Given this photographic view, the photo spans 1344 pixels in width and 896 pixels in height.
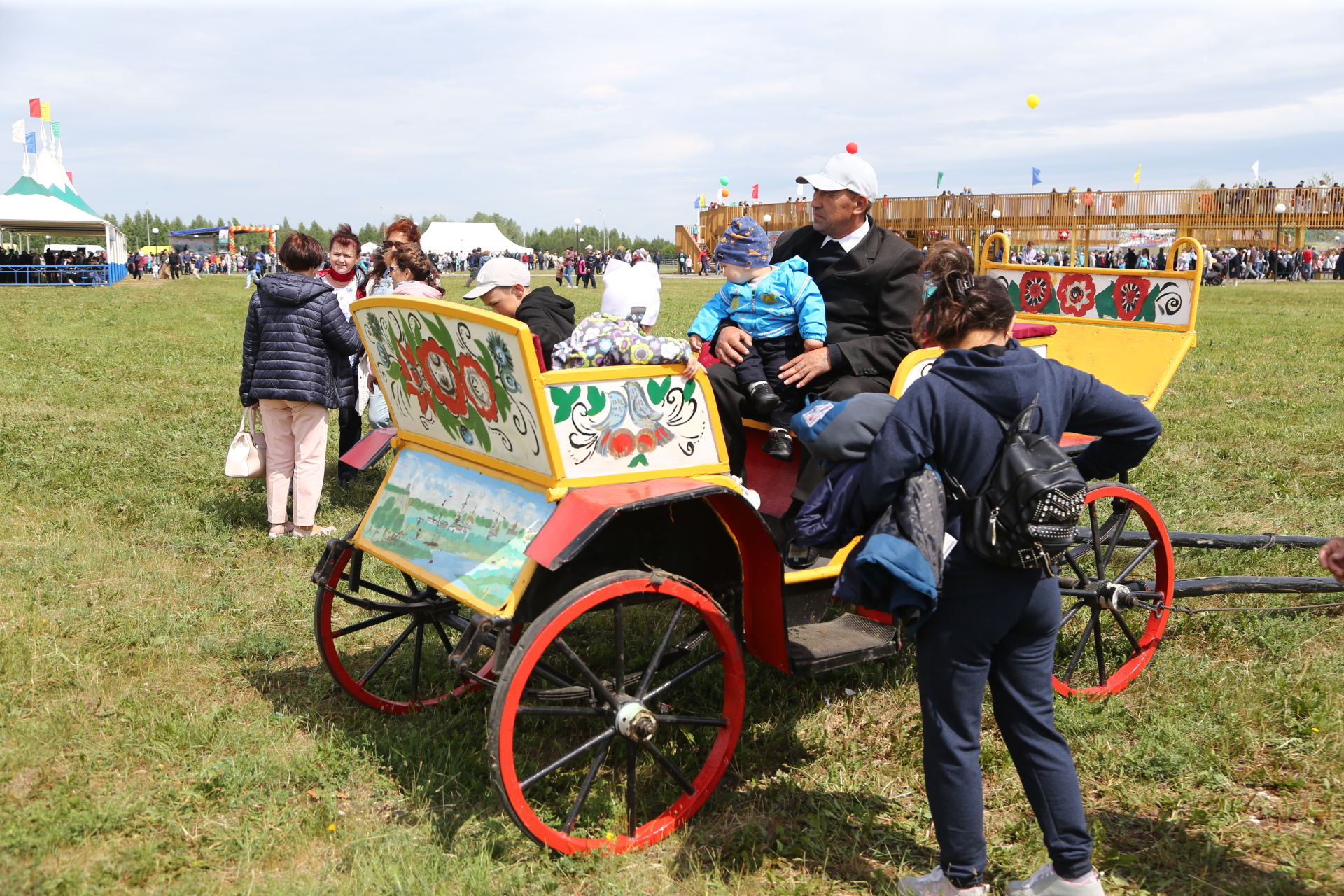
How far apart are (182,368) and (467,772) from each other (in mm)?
12269

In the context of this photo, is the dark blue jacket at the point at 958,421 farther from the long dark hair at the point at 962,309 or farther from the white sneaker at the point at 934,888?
the white sneaker at the point at 934,888

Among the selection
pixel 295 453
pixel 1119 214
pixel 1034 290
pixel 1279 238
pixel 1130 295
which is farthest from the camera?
pixel 1279 238

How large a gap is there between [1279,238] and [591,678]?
42031 millimetres

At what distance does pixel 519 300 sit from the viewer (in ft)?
16.5

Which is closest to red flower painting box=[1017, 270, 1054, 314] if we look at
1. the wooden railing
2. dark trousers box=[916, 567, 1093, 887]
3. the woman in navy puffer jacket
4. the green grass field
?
the green grass field

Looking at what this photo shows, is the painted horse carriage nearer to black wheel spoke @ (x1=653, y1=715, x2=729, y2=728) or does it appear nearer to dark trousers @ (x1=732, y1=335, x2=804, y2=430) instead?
black wheel spoke @ (x1=653, y1=715, x2=729, y2=728)

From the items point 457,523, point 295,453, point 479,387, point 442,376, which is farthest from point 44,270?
point 479,387

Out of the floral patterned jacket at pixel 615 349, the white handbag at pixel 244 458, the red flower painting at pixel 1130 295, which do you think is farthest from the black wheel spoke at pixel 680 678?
the white handbag at pixel 244 458

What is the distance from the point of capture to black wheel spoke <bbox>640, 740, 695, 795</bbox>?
11.0 feet

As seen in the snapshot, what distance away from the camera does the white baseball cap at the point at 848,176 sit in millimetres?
4574

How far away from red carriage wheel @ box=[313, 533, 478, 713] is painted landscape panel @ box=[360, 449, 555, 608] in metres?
0.28

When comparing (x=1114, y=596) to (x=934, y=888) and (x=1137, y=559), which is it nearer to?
(x=1137, y=559)

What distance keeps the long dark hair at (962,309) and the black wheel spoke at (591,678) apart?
144cm

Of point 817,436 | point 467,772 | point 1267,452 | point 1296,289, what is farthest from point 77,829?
point 1296,289
